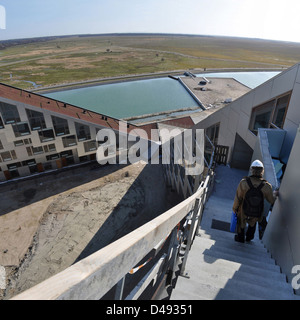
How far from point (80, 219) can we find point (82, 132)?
10.2m

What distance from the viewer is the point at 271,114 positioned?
37.6ft

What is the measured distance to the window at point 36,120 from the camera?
66.0ft

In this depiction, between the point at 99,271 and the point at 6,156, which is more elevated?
the point at 99,271

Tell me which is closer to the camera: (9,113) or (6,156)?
(9,113)

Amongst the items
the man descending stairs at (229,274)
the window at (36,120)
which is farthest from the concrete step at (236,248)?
the window at (36,120)

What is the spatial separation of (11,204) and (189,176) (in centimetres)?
→ 1715

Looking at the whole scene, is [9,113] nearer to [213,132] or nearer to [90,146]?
[90,146]

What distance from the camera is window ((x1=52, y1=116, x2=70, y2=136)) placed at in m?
21.3

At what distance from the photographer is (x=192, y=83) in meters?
71.8

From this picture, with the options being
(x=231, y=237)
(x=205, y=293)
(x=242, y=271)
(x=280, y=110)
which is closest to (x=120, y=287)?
(x=205, y=293)

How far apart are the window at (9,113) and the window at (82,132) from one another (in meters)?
5.62

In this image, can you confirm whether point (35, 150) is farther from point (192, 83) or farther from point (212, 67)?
point (212, 67)

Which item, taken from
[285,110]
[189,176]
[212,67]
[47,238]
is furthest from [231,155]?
[212,67]
